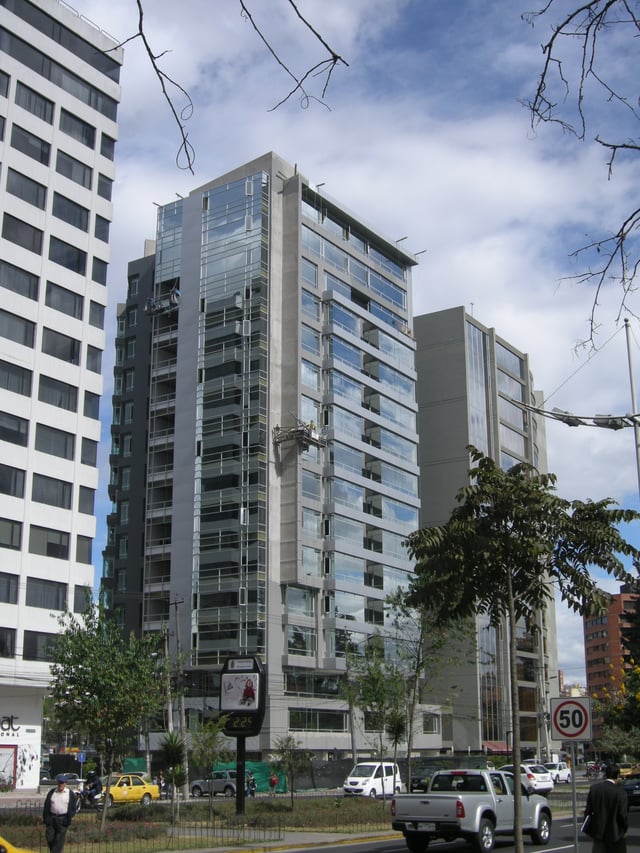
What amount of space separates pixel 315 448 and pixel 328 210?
2235 cm

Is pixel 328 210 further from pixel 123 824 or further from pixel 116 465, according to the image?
pixel 123 824

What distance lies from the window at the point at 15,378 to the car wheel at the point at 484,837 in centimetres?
3811

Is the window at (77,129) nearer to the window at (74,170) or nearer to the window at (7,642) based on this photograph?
the window at (74,170)

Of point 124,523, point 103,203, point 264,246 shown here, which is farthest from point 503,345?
point 103,203

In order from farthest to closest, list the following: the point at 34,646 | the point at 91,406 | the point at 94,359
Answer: the point at 94,359 → the point at 91,406 → the point at 34,646

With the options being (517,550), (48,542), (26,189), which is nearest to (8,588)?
(48,542)

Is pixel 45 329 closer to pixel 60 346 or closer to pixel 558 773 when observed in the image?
pixel 60 346

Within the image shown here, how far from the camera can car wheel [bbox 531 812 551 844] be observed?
2408cm

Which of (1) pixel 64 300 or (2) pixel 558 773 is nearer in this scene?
(1) pixel 64 300

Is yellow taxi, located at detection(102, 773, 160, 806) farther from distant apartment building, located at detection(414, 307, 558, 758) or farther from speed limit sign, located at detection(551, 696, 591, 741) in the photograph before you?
distant apartment building, located at detection(414, 307, 558, 758)

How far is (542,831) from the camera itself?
24312 mm

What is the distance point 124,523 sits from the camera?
87875 mm

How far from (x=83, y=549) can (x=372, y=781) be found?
65.5ft

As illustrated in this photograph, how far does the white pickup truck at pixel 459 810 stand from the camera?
2105 centimetres
